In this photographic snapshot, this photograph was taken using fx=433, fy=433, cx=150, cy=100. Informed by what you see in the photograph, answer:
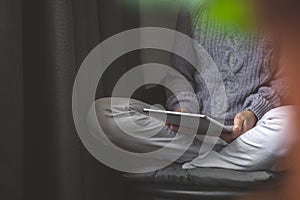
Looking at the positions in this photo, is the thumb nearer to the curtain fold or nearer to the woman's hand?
the woman's hand

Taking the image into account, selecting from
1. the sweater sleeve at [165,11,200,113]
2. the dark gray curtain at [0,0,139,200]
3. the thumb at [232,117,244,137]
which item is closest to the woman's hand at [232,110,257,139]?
the thumb at [232,117,244,137]

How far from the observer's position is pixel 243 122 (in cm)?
104

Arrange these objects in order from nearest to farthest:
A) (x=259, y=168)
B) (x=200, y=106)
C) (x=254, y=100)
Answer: (x=259, y=168) → (x=254, y=100) → (x=200, y=106)

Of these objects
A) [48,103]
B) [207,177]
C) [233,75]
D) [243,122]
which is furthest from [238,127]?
[48,103]

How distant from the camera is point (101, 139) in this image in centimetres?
104

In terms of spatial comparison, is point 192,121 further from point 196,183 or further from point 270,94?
point 270,94

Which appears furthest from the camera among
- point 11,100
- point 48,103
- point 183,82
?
point 183,82

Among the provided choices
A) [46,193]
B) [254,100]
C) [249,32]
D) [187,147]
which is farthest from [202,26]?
[46,193]

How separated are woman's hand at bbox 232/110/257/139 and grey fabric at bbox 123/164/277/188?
3.6 inches

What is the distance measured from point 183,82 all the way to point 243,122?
264 mm

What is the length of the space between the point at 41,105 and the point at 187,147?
14.0 inches

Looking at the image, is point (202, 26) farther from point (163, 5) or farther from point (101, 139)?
point (101, 139)

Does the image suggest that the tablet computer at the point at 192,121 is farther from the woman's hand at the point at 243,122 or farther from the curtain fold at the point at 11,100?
the curtain fold at the point at 11,100

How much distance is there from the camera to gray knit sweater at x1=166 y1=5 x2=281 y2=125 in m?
1.14
